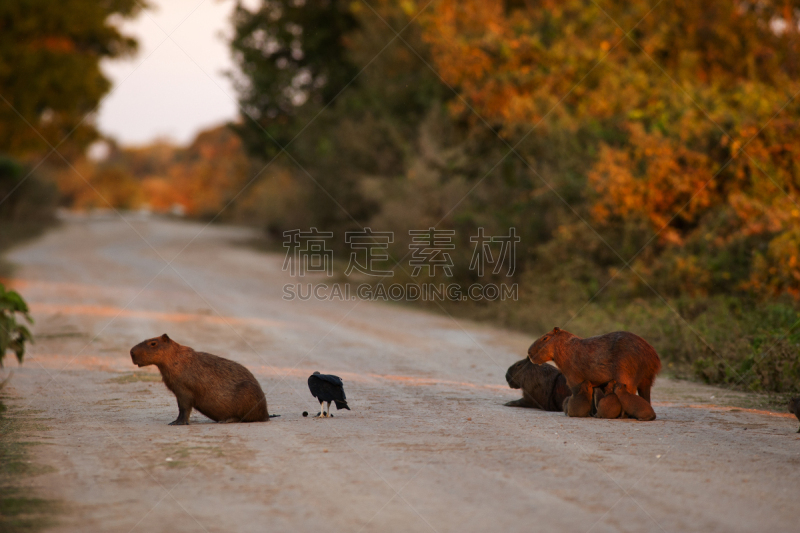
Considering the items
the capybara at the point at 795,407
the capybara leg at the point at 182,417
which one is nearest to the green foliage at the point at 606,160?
the capybara at the point at 795,407

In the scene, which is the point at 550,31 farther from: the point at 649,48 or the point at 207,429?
the point at 207,429

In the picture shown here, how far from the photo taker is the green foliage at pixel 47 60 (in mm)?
31750

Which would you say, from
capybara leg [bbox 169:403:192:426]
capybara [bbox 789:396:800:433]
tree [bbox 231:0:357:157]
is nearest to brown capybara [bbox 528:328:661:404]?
capybara [bbox 789:396:800:433]

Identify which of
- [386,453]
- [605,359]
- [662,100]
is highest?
[662,100]

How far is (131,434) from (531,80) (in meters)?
13.9

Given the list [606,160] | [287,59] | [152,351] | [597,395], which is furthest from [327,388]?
[287,59]

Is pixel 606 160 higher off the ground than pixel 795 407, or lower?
higher

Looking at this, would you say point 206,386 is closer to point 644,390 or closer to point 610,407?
point 610,407

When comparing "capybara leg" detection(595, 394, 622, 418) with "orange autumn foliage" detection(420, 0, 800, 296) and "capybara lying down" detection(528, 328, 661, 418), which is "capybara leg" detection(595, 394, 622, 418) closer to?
"capybara lying down" detection(528, 328, 661, 418)

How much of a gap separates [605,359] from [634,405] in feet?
1.54

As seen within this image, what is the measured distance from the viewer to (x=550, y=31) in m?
18.8

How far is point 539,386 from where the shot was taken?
7.75 meters

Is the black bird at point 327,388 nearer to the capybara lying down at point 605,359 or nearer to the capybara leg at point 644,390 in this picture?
the capybara lying down at point 605,359

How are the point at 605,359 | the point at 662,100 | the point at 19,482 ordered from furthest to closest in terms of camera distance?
1. the point at 662,100
2. the point at 605,359
3. the point at 19,482
